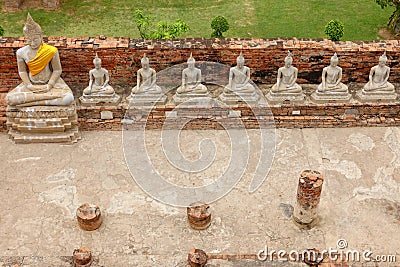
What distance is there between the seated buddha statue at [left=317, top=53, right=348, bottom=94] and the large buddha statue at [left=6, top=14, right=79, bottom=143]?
14.9 ft

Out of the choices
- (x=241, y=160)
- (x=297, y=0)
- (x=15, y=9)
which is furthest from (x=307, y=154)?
(x=15, y=9)

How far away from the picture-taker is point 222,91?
423 inches

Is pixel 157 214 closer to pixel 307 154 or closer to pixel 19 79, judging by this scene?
pixel 307 154

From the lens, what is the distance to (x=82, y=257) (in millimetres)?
7570

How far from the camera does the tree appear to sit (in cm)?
1427

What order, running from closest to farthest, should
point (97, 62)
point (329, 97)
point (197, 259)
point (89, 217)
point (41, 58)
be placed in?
point (197, 259) < point (89, 217) < point (41, 58) < point (97, 62) < point (329, 97)

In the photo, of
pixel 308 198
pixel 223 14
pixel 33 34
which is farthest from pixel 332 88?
pixel 223 14

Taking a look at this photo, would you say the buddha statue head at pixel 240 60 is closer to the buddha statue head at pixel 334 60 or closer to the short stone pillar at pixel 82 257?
the buddha statue head at pixel 334 60
